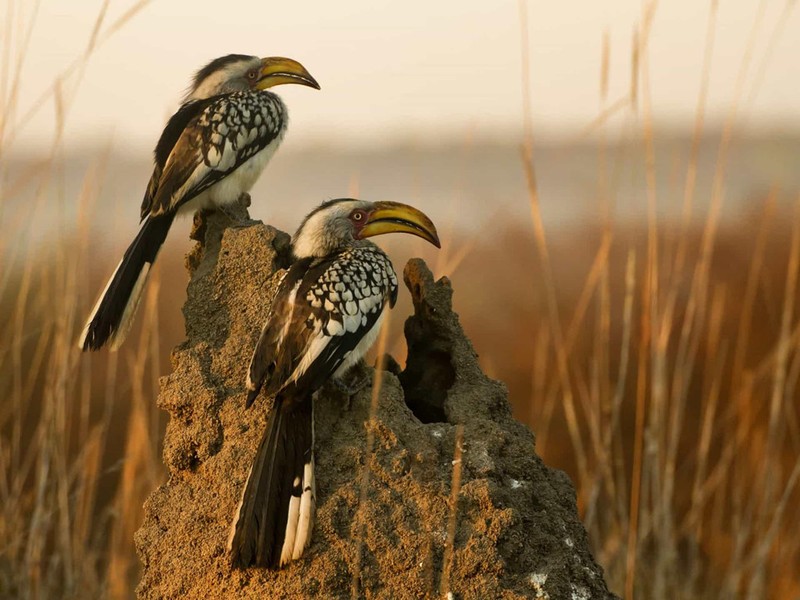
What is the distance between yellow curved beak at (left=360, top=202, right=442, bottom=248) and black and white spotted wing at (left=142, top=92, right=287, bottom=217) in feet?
1.71

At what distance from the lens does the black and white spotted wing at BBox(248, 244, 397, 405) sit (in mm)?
2324

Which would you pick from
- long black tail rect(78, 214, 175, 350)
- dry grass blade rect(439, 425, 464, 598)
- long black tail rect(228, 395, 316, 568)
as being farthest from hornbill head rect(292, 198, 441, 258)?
dry grass blade rect(439, 425, 464, 598)

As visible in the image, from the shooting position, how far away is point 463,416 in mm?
2422

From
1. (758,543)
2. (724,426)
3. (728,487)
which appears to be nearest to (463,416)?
(758,543)

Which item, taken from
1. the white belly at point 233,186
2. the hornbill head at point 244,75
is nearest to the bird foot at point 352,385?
the white belly at point 233,186

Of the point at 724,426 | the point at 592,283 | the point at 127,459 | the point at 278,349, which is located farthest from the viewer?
the point at 724,426

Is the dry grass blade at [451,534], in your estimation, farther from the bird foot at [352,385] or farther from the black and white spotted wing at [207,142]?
the black and white spotted wing at [207,142]

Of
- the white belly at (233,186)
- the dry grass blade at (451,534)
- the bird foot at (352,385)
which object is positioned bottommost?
the dry grass blade at (451,534)

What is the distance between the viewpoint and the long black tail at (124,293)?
2.70 meters

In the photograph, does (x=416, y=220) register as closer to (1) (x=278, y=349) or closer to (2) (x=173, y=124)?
(1) (x=278, y=349)

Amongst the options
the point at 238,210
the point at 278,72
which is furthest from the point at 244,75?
the point at 238,210

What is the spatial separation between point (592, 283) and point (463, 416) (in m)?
1.26

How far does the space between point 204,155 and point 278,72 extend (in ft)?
1.74

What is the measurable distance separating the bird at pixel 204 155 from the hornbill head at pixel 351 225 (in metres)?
0.40
